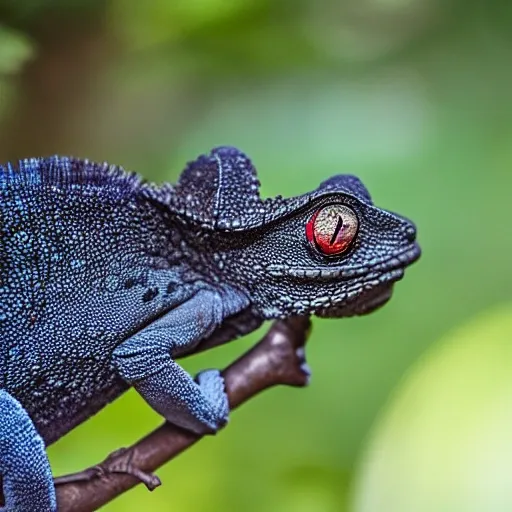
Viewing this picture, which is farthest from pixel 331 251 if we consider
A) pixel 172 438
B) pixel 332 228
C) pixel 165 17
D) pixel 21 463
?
pixel 165 17

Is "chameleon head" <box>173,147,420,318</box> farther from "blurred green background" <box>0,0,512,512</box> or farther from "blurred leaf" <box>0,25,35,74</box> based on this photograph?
"blurred green background" <box>0,0,512,512</box>

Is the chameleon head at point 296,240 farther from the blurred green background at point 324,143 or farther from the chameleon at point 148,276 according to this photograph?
the blurred green background at point 324,143

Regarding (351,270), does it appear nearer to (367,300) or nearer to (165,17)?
(367,300)

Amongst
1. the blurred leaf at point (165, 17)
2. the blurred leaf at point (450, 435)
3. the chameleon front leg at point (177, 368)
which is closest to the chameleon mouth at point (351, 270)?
the chameleon front leg at point (177, 368)

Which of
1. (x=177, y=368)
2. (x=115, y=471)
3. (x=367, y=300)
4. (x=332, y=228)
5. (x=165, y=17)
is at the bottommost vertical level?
(x=115, y=471)

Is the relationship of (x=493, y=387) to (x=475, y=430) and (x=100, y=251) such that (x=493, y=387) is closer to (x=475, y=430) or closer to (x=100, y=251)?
(x=475, y=430)

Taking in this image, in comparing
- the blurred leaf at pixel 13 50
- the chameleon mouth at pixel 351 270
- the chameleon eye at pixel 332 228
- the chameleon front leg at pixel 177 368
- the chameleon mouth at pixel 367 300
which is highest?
the blurred leaf at pixel 13 50

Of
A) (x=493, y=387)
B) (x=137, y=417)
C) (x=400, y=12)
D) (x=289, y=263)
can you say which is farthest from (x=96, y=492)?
(x=400, y=12)
